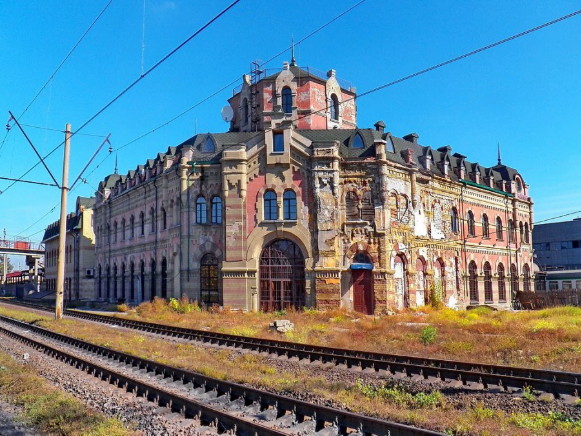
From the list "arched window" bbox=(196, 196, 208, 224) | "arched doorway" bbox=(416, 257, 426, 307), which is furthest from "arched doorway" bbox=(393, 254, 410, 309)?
"arched window" bbox=(196, 196, 208, 224)

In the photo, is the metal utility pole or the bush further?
the metal utility pole

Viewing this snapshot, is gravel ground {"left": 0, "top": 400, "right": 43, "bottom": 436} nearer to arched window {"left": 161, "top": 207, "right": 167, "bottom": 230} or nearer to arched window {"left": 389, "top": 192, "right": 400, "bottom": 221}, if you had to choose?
arched window {"left": 389, "top": 192, "right": 400, "bottom": 221}

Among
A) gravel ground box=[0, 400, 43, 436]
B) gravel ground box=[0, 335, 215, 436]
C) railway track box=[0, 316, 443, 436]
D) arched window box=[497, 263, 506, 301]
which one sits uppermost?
arched window box=[497, 263, 506, 301]

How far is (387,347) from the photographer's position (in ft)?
58.6

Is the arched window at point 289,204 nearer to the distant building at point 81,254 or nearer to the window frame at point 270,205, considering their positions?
the window frame at point 270,205

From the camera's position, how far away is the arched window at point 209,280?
3238cm

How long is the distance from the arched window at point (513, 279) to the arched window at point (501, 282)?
128 cm

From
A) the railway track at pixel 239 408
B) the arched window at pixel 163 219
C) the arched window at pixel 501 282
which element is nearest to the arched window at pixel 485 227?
the arched window at pixel 501 282

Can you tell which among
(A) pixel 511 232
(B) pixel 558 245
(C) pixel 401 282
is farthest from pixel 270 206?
(B) pixel 558 245

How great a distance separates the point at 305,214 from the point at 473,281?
17.4 m

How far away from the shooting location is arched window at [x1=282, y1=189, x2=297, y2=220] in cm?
3153

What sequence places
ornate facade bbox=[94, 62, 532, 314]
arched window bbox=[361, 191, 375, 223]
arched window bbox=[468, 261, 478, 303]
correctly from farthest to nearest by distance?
arched window bbox=[468, 261, 478, 303]
arched window bbox=[361, 191, 375, 223]
ornate facade bbox=[94, 62, 532, 314]

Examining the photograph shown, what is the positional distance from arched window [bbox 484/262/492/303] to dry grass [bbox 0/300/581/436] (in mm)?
8900

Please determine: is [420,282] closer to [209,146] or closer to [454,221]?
[454,221]
